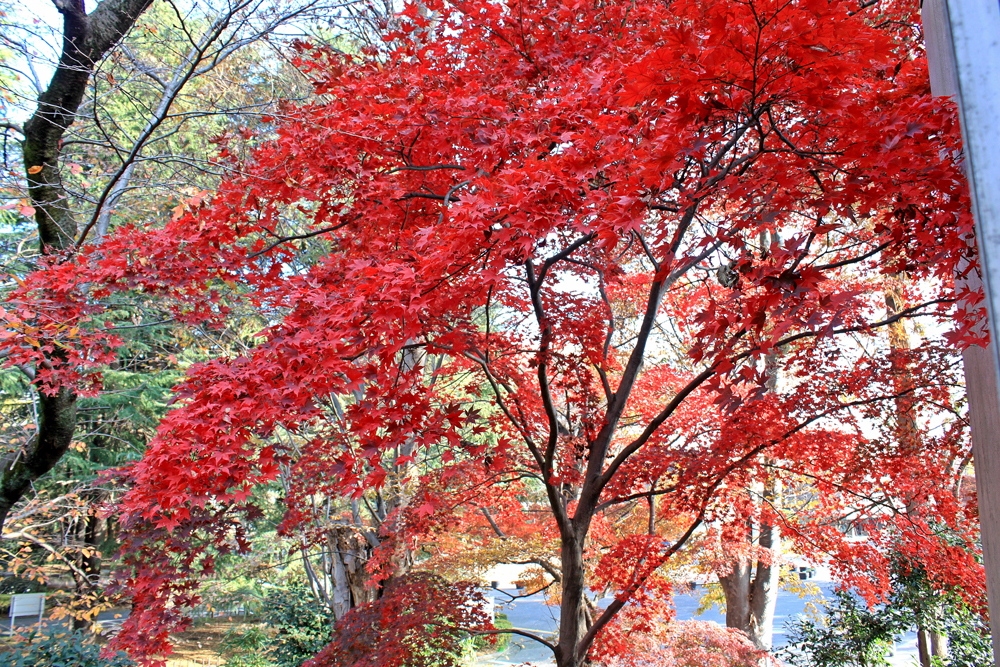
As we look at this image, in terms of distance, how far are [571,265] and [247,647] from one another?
10.2m

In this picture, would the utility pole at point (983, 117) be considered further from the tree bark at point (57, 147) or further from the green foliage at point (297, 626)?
the green foliage at point (297, 626)

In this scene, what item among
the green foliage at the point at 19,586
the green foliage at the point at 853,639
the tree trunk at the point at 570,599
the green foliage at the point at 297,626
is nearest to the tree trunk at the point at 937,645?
the green foliage at the point at 853,639

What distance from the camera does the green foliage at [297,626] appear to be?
9141 mm

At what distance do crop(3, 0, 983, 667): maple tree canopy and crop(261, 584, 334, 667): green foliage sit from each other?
159 inches

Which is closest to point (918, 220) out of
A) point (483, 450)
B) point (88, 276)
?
point (483, 450)

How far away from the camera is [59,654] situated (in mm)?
5355

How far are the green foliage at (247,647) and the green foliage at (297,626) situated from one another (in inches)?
10.2

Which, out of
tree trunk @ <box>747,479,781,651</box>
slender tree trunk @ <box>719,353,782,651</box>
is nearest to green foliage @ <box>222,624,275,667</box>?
slender tree trunk @ <box>719,353,782,651</box>

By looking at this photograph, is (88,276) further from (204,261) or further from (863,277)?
(863,277)

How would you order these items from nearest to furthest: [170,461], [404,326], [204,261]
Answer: [404,326] < [170,461] < [204,261]

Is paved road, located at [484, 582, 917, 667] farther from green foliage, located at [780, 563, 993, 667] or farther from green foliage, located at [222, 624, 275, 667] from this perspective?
green foliage, located at [222, 624, 275, 667]

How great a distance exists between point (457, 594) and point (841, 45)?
482 centimetres

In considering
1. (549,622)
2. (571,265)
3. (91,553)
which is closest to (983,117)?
(571,265)

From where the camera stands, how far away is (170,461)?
3.16 meters
